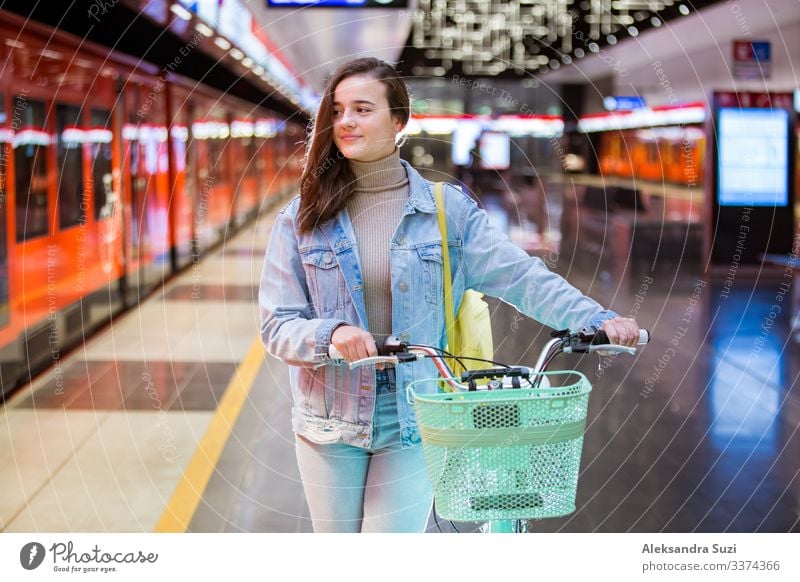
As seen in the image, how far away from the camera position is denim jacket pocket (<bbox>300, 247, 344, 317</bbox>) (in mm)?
2459

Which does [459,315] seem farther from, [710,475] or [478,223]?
[710,475]

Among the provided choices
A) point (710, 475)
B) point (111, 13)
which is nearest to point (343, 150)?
point (710, 475)

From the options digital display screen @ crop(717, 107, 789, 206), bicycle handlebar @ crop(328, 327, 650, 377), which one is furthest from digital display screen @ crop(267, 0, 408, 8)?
digital display screen @ crop(717, 107, 789, 206)

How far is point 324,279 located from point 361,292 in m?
0.09

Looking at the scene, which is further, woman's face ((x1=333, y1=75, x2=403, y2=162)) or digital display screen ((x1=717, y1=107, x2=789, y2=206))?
digital display screen ((x1=717, y1=107, x2=789, y2=206))

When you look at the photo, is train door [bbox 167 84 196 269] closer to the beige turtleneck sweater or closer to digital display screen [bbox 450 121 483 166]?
digital display screen [bbox 450 121 483 166]

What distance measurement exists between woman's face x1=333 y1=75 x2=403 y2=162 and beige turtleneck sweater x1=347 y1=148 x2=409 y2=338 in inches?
2.3

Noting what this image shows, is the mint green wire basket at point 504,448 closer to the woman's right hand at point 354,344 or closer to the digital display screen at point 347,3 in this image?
the woman's right hand at point 354,344

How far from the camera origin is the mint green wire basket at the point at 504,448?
6.69ft

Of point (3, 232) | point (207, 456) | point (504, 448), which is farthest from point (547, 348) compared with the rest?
point (3, 232)

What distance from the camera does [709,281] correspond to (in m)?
11.5

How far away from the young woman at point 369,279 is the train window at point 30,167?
15.1ft
